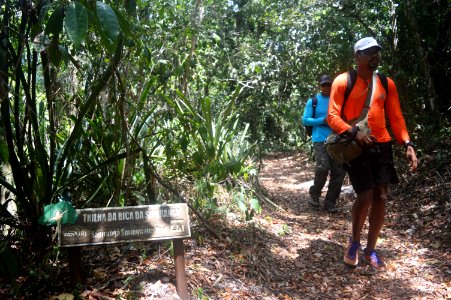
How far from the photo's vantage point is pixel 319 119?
17.3 ft

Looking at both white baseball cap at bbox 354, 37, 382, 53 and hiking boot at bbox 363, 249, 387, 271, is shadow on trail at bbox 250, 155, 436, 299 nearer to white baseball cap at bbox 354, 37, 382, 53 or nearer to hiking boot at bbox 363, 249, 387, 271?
hiking boot at bbox 363, 249, 387, 271

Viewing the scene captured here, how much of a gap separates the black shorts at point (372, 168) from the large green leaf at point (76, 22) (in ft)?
8.12

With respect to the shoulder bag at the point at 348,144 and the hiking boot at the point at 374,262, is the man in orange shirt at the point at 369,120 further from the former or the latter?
the hiking boot at the point at 374,262

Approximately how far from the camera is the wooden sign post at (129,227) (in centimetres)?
246

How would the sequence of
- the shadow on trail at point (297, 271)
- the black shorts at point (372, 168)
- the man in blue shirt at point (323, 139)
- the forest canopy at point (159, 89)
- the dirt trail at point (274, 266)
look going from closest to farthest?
the forest canopy at point (159, 89)
the dirt trail at point (274, 266)
the shadow on trail at point (297, 271)
the black shorts at point (372, 168)
the man in blue shirt at point (323, 139)

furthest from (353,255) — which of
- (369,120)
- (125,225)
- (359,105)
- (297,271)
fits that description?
(125,225)

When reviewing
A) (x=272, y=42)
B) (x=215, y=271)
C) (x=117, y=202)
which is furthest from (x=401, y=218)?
(x=272, y=42)

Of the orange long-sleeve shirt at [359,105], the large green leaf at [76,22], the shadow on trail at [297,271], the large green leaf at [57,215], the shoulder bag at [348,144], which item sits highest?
the large green leaf at [76,22]

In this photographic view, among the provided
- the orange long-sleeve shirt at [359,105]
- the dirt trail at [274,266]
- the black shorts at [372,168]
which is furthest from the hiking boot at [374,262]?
the orange long-sleeve shirt at [359,105]

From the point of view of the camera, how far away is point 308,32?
8930 mm

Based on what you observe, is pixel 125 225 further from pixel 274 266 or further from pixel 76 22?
pixel 274 266

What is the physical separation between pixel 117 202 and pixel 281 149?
45.7ft

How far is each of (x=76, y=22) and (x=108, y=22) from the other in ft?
0.37

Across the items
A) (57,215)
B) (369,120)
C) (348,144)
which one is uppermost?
(369,120)
